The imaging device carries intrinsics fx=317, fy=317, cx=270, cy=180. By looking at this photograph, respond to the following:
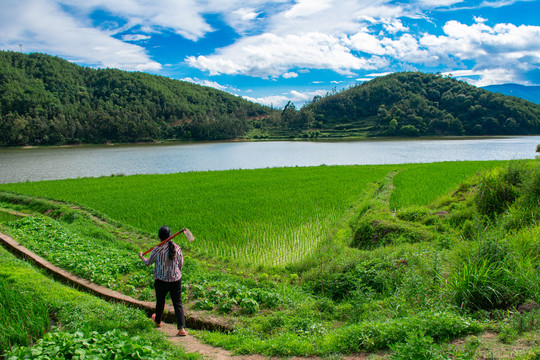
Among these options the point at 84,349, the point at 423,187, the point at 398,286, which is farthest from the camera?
the point at 423,187

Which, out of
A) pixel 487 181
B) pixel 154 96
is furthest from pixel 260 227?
pixel 154 96

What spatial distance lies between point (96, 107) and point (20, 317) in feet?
467

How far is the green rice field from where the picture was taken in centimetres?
1041

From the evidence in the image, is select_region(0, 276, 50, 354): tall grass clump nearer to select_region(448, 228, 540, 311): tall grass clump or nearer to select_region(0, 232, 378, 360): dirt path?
select_region(0, 232, 378, 360): dirt path

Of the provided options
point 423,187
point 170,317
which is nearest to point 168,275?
point 170,317

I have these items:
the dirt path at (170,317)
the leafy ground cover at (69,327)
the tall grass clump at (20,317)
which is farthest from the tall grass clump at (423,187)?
the tall grass clump at (20,317)

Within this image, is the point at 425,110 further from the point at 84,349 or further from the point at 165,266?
the point at 84,349

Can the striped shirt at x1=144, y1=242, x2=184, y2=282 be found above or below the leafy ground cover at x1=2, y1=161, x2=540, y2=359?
above

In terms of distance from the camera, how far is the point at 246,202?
626 inches

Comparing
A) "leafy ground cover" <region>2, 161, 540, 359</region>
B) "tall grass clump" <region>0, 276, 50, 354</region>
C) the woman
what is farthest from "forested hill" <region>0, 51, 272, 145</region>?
the woman

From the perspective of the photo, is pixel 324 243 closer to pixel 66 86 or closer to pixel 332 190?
pixel 332 190

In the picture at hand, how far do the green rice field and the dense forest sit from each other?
7472 centimetres

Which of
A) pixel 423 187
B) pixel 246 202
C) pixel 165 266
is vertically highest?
pixel 423 187

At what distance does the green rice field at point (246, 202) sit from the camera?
10.4 meters
